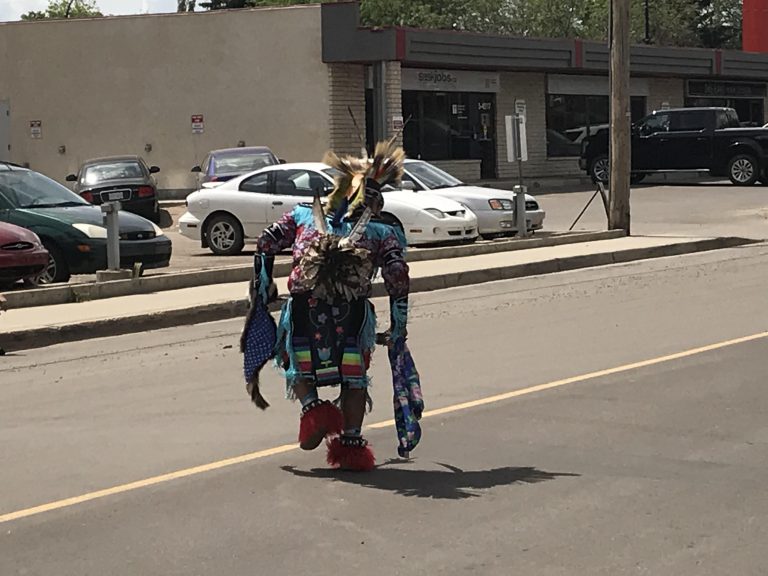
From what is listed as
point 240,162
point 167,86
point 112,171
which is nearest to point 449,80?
point 167,86

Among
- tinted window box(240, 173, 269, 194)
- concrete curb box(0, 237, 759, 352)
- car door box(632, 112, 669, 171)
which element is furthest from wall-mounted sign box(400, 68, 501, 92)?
concrete curb box(0, 237, 759, 352)

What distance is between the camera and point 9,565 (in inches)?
217

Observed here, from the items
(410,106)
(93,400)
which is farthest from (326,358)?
(410,106)

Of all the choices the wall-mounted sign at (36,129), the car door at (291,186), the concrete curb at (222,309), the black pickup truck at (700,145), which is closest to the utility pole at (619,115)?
the concrete curb at (222,309)

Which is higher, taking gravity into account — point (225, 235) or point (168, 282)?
point (225, 235)

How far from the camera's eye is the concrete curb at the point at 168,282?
1455 centimetres

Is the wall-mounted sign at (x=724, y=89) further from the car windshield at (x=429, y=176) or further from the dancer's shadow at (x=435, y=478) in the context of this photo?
the dancer's shadow at (x=435, y=478)

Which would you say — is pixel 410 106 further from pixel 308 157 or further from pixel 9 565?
pixel 9 565

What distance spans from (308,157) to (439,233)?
15.6 meters

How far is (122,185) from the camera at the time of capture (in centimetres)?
2614

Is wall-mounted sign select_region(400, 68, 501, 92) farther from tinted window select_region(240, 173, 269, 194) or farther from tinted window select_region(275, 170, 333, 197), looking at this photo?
tinted window select_region(275, 170, 333, 197)

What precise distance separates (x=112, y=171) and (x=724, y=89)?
97.9 ft

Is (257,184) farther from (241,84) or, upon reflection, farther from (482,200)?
(241,84)

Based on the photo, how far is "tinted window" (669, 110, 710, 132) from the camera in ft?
117
